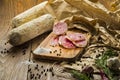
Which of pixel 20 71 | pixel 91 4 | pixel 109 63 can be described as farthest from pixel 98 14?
pixel 20 71

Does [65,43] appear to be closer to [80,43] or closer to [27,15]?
[80,43]

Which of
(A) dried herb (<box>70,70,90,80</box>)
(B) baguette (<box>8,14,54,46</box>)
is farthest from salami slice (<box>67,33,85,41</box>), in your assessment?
(A) dried herb (<box>70,70,90,80</box>)

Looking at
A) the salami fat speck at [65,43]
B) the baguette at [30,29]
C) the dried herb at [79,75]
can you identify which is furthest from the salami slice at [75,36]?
the dried herb at [79,75]

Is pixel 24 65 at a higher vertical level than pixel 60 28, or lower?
lower

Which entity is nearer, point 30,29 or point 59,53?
point 59,53

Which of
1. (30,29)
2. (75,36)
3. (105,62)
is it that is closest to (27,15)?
(30,29)

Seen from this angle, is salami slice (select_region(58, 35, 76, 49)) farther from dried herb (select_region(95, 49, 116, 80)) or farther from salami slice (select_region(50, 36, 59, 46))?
dried herb (select_region(95, 49, 116, 80))
